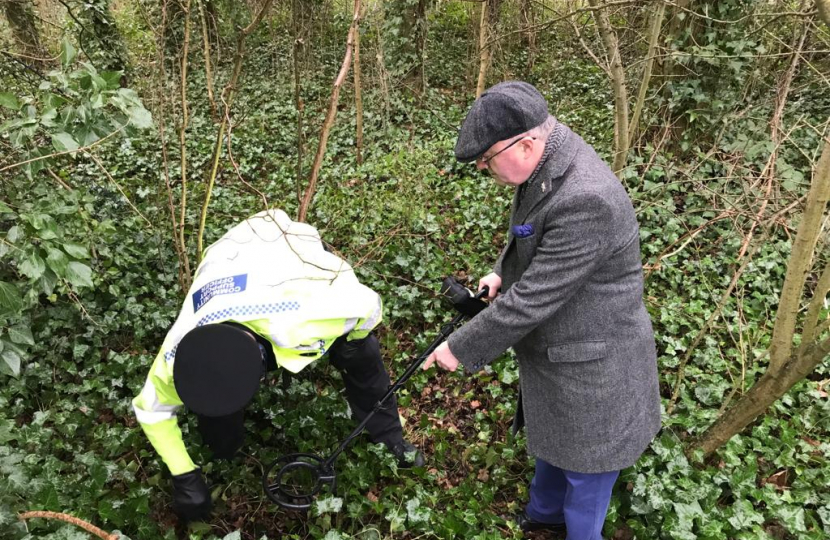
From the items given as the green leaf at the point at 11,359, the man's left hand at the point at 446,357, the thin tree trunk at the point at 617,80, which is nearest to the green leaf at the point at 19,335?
the green leaf at the point at 11,359

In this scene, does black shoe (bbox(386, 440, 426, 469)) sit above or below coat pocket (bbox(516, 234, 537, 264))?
below

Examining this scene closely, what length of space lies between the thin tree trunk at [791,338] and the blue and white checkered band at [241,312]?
2118mm

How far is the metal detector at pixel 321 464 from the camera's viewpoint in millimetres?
2492

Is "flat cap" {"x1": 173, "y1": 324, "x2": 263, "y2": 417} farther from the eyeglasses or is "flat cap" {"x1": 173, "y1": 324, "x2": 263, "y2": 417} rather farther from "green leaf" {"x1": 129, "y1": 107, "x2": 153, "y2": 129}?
the eyeglasses

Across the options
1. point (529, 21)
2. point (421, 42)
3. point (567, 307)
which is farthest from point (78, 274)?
point (529, 21)

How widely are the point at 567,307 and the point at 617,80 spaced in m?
2.55

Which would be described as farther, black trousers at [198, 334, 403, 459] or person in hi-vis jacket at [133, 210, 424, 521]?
black trousers at [198, 334, 403, 459]

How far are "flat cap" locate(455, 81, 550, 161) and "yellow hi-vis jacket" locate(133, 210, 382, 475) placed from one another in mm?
915

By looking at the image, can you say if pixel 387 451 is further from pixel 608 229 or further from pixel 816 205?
pixel 816 205

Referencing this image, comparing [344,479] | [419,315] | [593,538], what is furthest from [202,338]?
[419,315]

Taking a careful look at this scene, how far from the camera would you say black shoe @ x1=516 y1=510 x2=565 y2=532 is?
2.73 metres

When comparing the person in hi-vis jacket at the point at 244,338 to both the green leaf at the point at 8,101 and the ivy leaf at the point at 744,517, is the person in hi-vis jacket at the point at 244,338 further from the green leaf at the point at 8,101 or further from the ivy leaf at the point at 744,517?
the ivy leaf at the point at 744,517

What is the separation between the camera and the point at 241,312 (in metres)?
2.10

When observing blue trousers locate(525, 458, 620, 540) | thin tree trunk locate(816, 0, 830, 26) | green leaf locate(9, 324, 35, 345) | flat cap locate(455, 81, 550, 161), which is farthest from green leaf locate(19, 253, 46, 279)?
thin tree trunk locate(816, 0, 830, 26)
